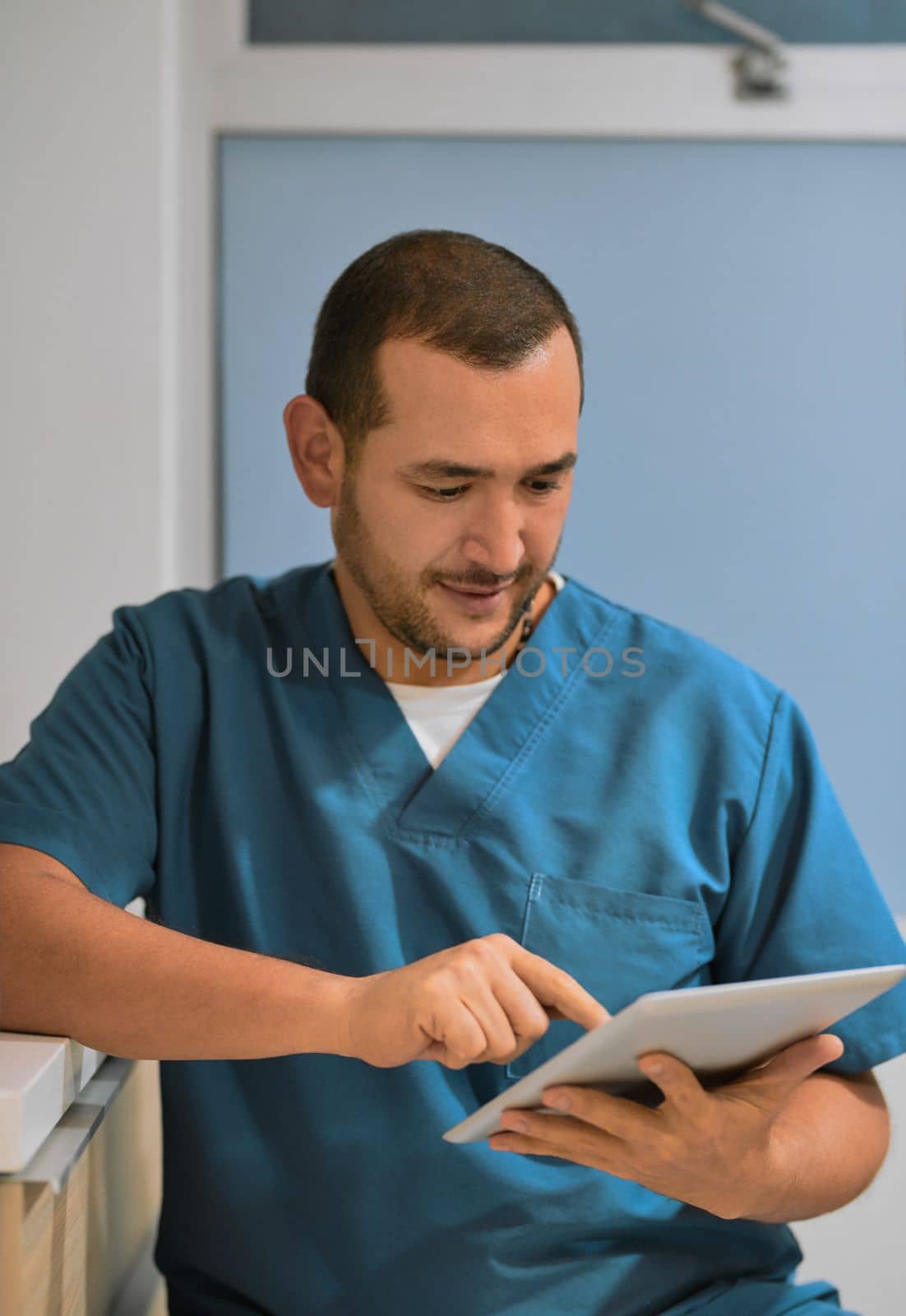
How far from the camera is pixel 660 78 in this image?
132 centimetres

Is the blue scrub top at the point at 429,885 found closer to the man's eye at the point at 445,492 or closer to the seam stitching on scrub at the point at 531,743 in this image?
the seam stitching on scrub at the point at 531,743

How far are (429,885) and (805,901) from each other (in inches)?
10.1

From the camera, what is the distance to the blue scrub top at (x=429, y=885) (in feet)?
2.70

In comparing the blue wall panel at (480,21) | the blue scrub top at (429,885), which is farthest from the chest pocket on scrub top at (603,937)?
the blue wall panel at (480,21)

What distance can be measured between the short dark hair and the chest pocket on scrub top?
1.12 feet

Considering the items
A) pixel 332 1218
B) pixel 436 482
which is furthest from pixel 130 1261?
pixel 436 482

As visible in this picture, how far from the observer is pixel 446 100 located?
1.31m

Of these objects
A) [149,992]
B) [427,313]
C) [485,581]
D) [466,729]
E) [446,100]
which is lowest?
[149,992]

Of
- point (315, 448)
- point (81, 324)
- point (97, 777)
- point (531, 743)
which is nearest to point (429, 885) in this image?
point (531, 743)

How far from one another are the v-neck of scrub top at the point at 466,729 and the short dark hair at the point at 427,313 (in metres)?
0.14

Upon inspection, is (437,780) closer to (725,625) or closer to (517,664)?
(517,664)


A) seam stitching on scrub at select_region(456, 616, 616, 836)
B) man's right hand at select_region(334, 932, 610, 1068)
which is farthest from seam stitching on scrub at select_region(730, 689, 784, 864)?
man's right hand at select_region(334, 932, 610, 1068)

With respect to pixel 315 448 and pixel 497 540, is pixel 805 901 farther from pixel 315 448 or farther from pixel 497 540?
pixel 315 448

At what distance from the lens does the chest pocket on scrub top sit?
Result: 2.83 ft
